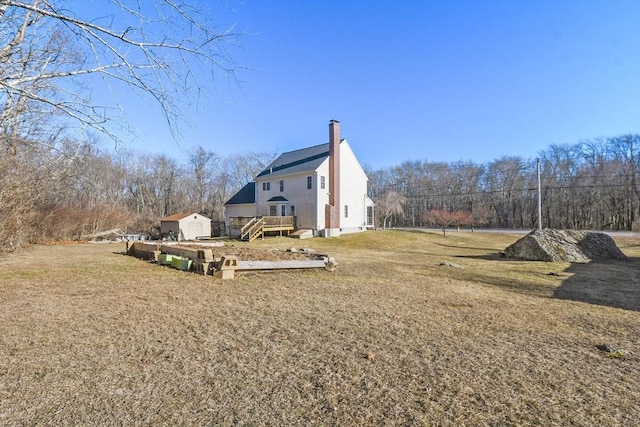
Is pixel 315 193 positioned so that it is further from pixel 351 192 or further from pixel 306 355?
pixel 306 355

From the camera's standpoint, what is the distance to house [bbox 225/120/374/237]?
2548cm

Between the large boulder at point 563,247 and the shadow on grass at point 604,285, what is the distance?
126cm

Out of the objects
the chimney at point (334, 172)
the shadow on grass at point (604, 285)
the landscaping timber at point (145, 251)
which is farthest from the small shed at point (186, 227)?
the shadow on grass at point (604, 285)

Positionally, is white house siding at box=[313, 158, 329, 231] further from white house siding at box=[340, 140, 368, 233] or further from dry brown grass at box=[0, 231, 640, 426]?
dry brown grass at box=[0, 231, 640, 426]

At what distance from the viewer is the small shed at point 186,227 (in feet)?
87.0

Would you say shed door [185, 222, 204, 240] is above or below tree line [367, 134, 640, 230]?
below

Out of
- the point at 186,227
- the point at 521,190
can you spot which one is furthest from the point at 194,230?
the point at 521,190

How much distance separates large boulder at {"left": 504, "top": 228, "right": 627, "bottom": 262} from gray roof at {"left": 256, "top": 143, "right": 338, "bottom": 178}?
14937 mm

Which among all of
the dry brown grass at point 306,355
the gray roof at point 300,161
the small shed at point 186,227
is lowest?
the dry brown grass at point 306,355

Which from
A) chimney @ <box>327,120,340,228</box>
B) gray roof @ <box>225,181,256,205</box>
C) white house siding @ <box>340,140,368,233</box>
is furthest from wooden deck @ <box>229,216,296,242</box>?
white house siding @ <box>340,140,368,233</box>

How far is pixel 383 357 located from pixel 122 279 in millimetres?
6420

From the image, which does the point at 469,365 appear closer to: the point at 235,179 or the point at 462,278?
the point at 462,278

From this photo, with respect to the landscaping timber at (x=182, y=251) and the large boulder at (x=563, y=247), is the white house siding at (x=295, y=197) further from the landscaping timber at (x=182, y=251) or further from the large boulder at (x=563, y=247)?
the landscaping timber at (x=182, y=251)

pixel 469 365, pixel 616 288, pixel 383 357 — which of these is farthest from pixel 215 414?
pixel 616 288
